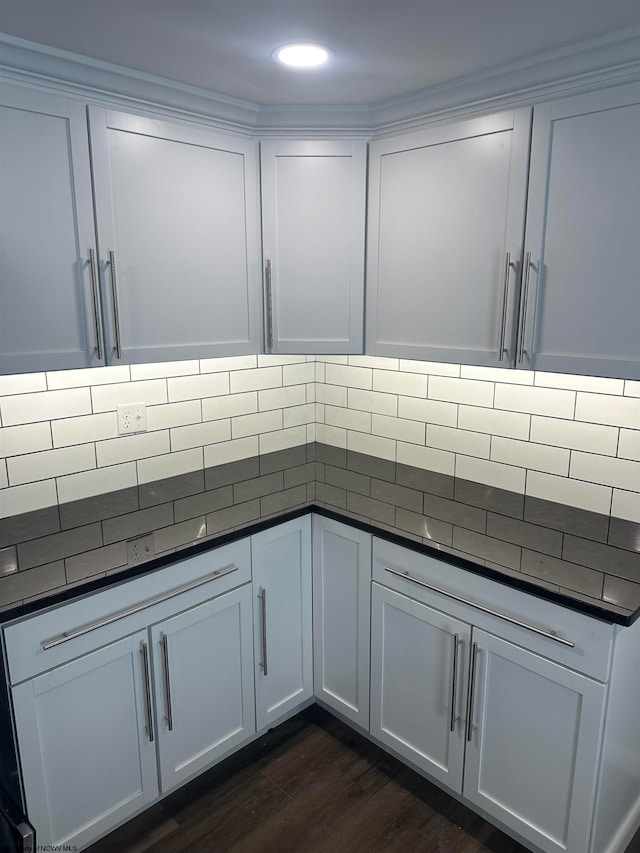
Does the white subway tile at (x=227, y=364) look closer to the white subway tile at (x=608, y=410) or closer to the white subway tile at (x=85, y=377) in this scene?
the white subway tile at (x=85, y=377)

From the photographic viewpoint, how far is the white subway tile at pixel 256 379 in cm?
252

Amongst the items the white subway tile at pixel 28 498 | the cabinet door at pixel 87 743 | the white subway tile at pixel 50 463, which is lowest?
the cabinet door at pixel 87 743

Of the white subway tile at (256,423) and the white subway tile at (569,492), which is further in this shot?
the white subway tile at (256,423)

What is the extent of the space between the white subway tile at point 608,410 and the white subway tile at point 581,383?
21 mm

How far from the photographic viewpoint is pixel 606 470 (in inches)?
76.5

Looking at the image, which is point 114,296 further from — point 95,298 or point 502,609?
point 502,609


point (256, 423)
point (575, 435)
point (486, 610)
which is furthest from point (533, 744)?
point (256, 423)

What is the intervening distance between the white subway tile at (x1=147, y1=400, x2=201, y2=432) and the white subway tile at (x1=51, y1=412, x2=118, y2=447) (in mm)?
148

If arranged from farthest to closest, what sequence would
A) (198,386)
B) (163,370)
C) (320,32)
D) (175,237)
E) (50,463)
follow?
(198,386) < (163,370) < (50,463) < (175,237) < (320,32)

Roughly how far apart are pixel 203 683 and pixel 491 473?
126cm

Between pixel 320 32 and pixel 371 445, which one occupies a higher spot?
pixel 320 32

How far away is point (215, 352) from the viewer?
83.0 inches

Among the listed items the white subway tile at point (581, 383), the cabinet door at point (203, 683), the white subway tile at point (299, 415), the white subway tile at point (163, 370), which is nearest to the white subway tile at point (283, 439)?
the white subway tile at point (299, 415)

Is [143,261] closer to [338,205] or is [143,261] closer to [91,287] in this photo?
[91,287]
